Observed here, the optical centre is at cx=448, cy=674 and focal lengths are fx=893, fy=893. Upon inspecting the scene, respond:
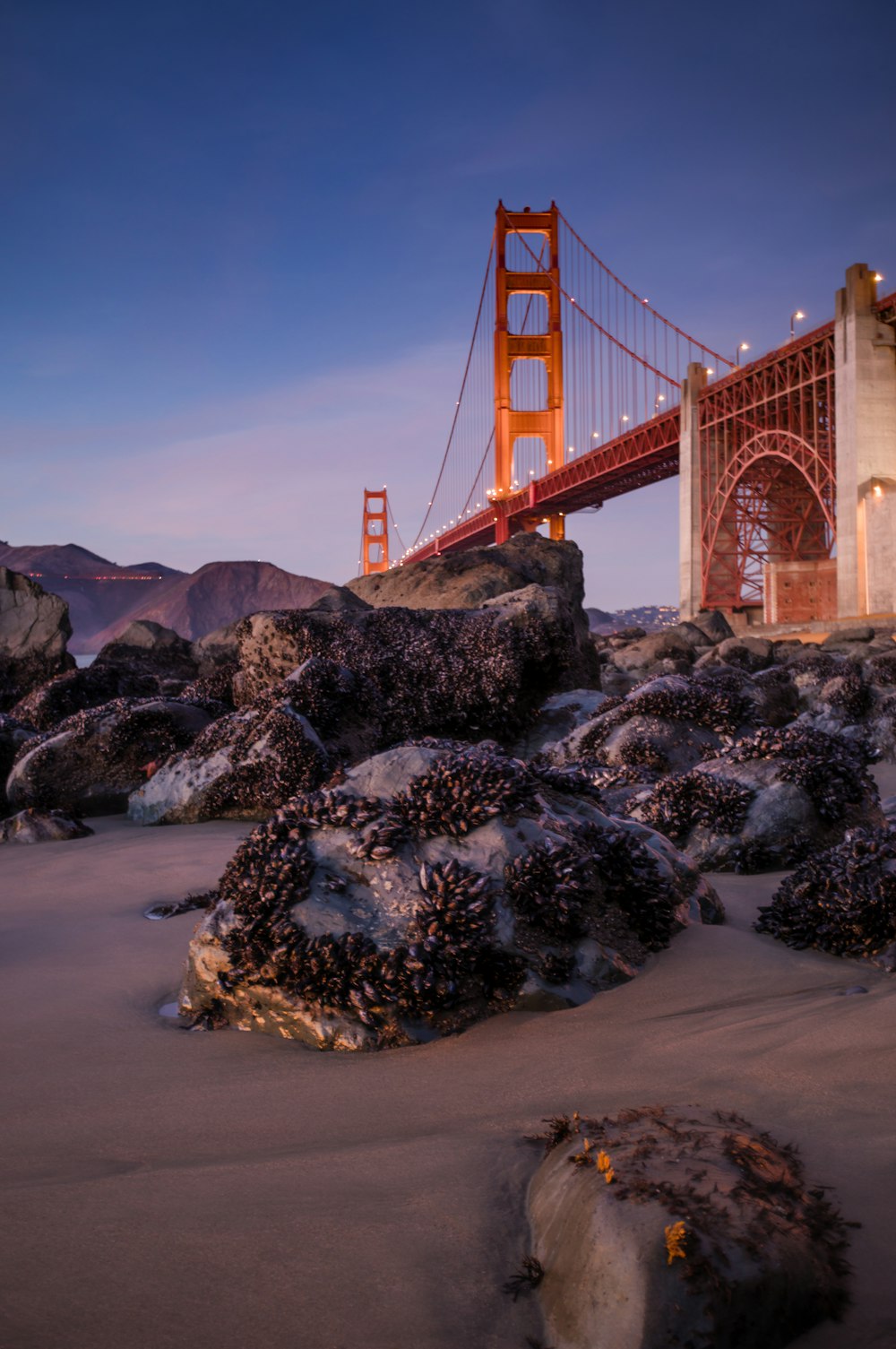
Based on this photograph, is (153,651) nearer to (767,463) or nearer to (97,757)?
(97,757)

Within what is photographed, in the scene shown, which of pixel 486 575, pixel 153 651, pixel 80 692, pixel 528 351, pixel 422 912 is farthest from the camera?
pixel 528 351

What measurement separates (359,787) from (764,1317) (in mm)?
2234

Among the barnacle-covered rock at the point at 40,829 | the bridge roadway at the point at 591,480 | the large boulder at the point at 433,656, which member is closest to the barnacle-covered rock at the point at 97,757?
the barnacle-covered rock at the point at 40,829

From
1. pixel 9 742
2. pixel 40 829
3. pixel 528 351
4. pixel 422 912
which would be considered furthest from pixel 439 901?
pixel 528 351

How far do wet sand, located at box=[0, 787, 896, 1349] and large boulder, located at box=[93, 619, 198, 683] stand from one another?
1062 centimetres

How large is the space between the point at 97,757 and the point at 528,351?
54.6 m

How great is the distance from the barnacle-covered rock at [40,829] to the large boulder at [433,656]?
6.97ft

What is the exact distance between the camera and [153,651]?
14.6m

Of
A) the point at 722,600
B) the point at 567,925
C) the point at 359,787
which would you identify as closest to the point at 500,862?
the point at 567,925

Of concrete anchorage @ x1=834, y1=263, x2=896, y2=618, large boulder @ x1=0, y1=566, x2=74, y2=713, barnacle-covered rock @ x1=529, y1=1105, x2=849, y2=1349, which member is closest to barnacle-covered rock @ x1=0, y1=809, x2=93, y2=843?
barnacle-covered rock @ x1=529, y1=1105, x2=849, y2=1349

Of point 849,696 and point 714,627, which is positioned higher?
point 714,627

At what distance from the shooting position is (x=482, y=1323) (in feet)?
4.68

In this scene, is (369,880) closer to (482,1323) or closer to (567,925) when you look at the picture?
(567,925)

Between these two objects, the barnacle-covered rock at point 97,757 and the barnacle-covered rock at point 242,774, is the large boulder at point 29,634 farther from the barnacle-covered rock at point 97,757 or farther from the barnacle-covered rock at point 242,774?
the barnacle-covered rock at point 242,774
